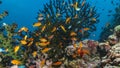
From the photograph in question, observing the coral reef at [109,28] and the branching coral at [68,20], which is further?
the coral reef at [109,28]

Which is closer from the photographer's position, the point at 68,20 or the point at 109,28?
the point at 68,20

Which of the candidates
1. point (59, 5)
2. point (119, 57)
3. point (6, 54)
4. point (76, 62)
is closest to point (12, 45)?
point (6, 54)

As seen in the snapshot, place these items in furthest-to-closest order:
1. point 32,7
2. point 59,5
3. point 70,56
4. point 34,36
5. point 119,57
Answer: point 32,7 < point 59,5 < point 34,36 < point 70,56 < point 119,57

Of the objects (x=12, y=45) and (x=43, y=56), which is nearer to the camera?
(x=43, y=56)

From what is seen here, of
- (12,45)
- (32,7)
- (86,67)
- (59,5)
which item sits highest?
(32,7)

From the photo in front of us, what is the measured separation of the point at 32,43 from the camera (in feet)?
24.0

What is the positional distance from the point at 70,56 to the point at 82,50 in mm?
371

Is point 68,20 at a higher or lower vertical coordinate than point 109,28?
lower

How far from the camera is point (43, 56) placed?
6.50 m

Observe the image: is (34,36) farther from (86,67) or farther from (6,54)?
(86,67)

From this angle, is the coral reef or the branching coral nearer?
the branching coral

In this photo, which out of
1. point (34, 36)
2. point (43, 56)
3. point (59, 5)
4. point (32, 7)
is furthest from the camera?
point (32, 7)

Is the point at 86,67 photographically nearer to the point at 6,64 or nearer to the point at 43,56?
the point at 43,56

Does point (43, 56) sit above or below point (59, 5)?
below
